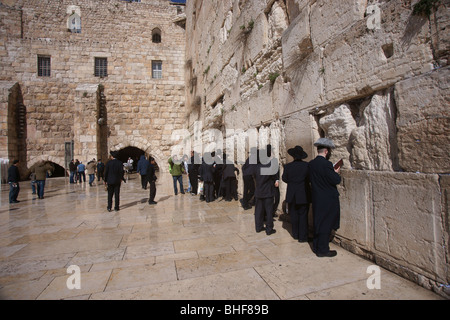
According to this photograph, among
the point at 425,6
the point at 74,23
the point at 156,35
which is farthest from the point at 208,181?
the point at 74,23

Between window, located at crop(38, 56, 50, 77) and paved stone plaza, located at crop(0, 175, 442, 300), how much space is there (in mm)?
13304

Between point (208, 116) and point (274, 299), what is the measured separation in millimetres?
8889

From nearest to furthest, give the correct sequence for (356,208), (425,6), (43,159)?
(425,6) → (356,208) → (43,159)

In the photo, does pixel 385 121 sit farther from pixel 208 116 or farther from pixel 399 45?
pixel 208 116

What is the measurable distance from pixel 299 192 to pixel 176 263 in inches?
75.1

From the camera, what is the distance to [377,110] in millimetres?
2979

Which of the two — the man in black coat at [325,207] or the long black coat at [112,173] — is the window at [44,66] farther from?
the man in black coat at [325,207]

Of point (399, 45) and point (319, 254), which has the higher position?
point (399, 45)

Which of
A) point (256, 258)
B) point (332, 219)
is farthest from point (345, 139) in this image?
point (256, 258)

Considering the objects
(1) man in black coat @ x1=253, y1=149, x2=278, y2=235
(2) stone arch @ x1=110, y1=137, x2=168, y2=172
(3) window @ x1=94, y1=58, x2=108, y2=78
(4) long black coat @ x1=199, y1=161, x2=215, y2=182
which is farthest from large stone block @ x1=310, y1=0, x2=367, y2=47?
(3) window @ x1=94, y1=58, x2=108, y2=78

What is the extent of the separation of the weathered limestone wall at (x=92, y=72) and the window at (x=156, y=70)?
0.98 ft

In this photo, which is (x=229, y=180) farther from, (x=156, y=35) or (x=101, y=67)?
(x=156, y=35)

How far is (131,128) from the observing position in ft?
52.3

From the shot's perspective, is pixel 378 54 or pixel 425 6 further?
pixel 378 54
